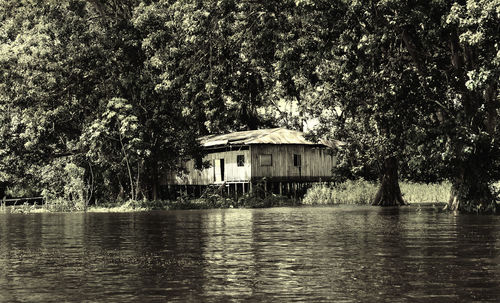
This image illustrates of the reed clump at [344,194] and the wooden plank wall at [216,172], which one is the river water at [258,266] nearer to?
the reed clump at [344,194]

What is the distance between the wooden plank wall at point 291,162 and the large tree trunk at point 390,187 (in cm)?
941

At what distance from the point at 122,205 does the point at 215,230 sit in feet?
88.3

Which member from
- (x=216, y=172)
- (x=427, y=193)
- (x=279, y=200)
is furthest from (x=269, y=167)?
(x=427, y=193)

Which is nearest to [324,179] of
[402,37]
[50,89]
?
[50,89]

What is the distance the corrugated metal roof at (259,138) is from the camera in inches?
2356

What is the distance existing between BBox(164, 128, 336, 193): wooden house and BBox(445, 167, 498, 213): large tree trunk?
23.6m

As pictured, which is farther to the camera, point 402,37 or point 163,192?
point 163,192

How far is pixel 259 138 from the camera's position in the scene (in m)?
60.0

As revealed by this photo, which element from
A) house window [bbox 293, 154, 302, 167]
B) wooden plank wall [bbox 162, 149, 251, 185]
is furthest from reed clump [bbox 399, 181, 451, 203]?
wooden plank wall [bbox 162, 149, 251, 185]

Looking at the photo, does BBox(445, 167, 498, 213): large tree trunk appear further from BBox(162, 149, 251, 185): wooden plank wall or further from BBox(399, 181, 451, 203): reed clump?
BBox(162, 149, 251, 185): wooden plank wall

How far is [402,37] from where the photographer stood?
35875mm

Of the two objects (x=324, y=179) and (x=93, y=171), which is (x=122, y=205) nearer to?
(x=93, y=171)

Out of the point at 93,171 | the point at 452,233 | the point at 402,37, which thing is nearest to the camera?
the point at 452,233

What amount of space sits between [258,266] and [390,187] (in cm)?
3693
